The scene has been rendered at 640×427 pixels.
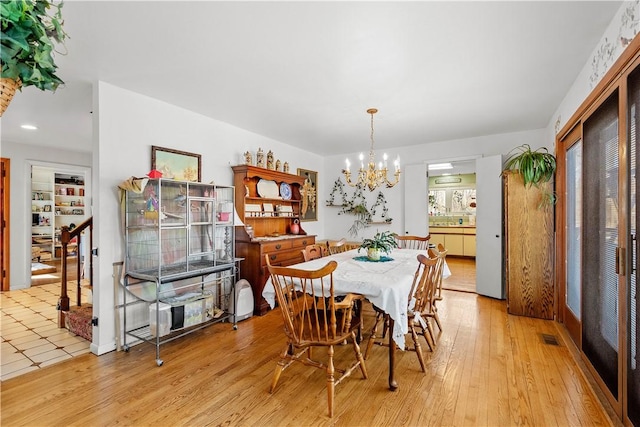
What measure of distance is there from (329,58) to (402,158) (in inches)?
136

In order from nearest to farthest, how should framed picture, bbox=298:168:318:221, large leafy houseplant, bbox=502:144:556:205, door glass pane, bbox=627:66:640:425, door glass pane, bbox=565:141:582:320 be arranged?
door glass pane, bbox=627:66:640:425
door glass pane, bbox=565:141:582:320
large leafy houseplant, bbox=502:144:556:205
framed picture, bbox=298:168:318:221

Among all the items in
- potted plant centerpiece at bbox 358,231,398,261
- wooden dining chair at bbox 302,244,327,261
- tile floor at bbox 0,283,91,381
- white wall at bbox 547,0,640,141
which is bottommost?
tile floor at bbox 0,283,91,381

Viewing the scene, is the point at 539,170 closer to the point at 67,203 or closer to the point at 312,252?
the point at 312,252

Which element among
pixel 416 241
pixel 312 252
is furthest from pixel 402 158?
pixel 312 252

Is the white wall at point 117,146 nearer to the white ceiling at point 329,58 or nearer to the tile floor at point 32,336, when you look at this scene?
the white ceiling at point 329,58

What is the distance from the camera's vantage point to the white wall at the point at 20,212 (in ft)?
16.3

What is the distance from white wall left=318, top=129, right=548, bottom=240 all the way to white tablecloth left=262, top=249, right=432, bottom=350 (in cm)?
291

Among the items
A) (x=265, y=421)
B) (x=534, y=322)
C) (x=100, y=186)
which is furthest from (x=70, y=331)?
(x=534, y=322)

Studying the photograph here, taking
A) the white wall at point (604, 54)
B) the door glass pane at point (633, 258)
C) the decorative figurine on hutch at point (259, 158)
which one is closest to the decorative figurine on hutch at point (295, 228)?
the decorative figurine on hutch at point (259, 158)

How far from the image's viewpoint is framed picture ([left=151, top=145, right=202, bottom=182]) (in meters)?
3.21

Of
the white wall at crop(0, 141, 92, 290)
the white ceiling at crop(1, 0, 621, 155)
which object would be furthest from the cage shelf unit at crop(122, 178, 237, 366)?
the white wall at crop(0, 141, 92, 290)

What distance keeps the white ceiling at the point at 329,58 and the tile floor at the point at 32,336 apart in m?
2.48

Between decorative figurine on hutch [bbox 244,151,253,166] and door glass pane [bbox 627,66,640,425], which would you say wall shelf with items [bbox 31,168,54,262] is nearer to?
decorative figurine on hutch [bbox 244,151,253,166]

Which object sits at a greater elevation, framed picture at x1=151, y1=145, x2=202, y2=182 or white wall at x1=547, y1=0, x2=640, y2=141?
white wall at x1=547, y1=0, x2=640, y2=141
